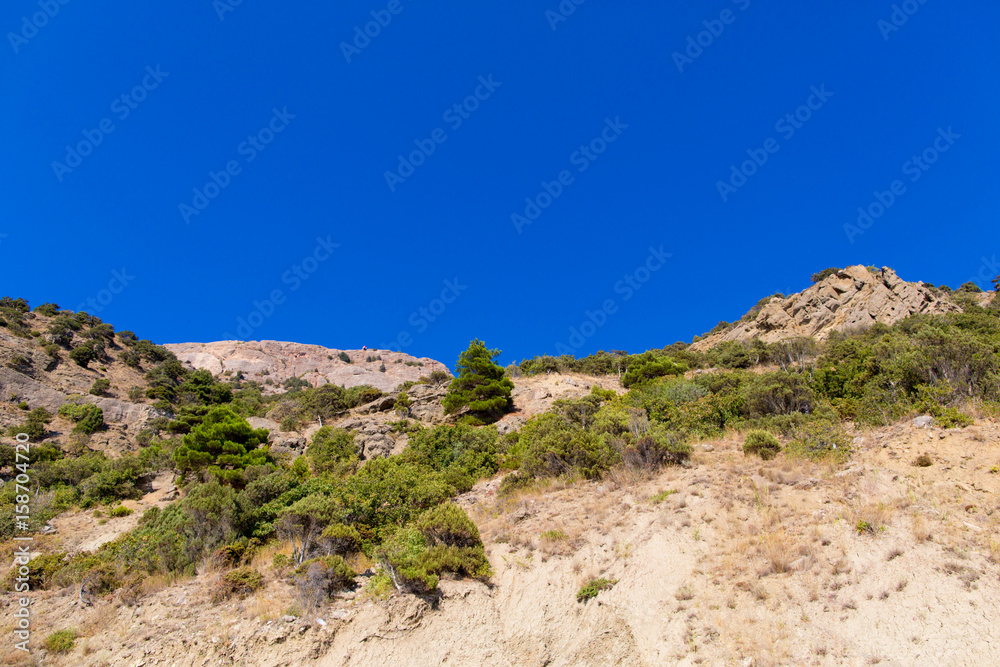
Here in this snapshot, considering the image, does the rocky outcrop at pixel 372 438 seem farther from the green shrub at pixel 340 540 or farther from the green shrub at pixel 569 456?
the green shrub at pixel 340 540

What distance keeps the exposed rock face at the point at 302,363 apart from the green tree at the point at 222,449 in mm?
45569

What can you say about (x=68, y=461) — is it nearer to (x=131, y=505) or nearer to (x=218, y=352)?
(x=131, y=505)

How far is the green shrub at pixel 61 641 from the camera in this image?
7504 millimetres

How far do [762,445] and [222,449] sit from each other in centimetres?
2450

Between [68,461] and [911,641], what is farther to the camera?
[68,461]

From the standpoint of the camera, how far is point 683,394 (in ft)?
68.0

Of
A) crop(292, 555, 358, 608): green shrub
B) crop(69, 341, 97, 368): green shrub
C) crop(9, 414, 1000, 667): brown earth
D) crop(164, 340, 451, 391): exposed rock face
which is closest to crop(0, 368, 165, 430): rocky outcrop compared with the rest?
crop(69, 341, 97, 368): green shrub

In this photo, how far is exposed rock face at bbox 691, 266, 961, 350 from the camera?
117 ft

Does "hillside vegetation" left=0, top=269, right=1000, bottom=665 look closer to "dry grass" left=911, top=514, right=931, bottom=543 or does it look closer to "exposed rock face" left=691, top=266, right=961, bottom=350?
"dry grass" left=911, top=514, right=931, bottom=543

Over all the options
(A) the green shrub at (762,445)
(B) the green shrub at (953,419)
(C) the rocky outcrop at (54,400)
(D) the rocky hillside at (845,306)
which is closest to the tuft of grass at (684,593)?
(A) the green shrub at (762,445)

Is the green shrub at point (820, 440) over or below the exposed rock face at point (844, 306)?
below

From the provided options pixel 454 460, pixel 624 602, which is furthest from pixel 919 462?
pixel 454 460

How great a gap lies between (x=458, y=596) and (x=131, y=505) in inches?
818

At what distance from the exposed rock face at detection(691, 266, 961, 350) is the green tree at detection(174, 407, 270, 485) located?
41265mm
